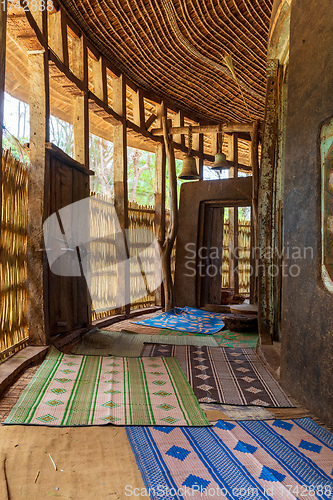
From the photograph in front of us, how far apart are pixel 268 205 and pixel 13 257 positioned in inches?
110

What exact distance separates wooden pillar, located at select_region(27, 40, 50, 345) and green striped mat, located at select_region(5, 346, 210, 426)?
1.18 ft

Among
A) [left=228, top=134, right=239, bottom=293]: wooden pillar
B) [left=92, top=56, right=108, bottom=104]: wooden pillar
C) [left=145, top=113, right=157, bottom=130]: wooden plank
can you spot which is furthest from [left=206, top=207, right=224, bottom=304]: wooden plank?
[left=92, top=56, right=108, bottom=104]: wooden pillar

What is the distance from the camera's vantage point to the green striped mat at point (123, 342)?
4105 mm

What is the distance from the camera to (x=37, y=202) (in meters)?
3.85

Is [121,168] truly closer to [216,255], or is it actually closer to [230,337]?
[216,255]

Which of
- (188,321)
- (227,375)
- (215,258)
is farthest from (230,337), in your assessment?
(215,258)

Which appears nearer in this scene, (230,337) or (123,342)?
(123,342)

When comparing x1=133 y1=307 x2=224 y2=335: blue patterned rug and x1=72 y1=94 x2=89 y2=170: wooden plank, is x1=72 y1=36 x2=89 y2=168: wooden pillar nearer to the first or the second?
x1=72 y1=94 x2=89 y2=170: wooden plank

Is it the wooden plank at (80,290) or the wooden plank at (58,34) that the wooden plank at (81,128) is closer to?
the wooden plank at (80,290)

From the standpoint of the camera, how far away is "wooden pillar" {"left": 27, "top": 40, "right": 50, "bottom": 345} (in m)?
3.83

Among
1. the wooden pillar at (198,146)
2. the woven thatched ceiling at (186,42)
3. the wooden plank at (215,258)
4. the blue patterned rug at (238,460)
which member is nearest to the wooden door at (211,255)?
the wooden plank at (215,258)

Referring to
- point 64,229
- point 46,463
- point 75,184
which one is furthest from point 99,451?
point 75,184

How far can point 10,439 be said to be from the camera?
6.93 feet

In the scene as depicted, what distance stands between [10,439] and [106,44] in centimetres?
527
